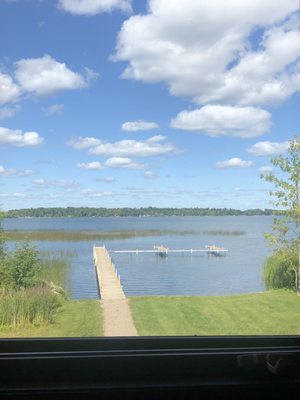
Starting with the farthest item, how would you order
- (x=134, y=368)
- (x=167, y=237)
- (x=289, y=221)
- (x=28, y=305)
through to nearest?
(x=167, y=237)
(x=289, y=221)
(x=28, y=305)
(x=134, y=368)

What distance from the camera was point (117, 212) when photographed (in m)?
1.73

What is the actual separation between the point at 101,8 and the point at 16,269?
2247mm

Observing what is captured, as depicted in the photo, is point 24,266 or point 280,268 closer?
point 24,266

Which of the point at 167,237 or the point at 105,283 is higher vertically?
the point at 167,237

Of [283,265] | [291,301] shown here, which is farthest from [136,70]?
[283,265]

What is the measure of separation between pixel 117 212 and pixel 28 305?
1155mm

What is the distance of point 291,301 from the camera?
2.91 meters

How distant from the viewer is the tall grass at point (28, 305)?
223 centimetres

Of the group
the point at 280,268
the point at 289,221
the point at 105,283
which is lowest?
the point at 105,283

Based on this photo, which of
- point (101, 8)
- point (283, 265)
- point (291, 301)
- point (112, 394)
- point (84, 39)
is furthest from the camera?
point (283, 265)

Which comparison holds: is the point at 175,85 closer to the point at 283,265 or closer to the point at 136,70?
the point at 136,70

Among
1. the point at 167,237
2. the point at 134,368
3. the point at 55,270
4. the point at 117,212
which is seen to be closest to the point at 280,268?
the point at 167,237

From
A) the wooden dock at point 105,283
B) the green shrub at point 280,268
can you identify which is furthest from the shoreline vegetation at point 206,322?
the wooden dock at point 105,283

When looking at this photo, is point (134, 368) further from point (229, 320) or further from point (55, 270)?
point (55, 270)
